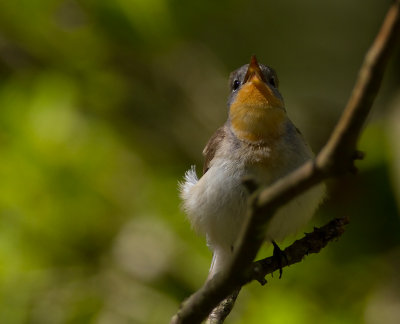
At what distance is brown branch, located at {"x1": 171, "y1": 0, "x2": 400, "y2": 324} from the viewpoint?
56.6 inches

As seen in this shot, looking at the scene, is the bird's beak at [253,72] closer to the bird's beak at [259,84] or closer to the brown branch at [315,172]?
the bird's beak at [259,84]

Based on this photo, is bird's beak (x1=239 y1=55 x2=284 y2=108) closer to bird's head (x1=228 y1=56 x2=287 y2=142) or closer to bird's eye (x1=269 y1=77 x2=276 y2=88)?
bird's head (x1=228 y1=56 x2=287 y2=142)

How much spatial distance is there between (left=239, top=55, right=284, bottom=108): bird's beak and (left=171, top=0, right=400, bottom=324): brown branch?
5.36 ft

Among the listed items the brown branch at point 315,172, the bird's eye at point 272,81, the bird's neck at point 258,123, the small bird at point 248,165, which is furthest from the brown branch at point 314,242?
the bird's eye at point 272,81

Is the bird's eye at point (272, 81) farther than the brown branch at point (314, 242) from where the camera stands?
Yes

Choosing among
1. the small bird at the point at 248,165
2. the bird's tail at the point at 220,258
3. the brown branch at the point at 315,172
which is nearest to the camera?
the brown branch at the point at 315,172

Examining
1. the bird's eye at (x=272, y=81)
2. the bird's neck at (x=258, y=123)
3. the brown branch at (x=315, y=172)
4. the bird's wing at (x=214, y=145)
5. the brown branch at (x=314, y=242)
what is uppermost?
the bird's eye at (x=272, y=81)

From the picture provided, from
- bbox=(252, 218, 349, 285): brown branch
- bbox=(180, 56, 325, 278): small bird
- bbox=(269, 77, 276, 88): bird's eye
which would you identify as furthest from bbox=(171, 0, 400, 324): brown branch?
bbox=(269, 77, 276, 88): bird's eye

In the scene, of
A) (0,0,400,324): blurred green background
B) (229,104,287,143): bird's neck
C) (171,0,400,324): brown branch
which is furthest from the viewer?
(0,0,400,324): blurred green background

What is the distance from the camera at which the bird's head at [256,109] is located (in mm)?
3350

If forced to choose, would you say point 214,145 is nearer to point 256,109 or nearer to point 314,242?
point 256,109

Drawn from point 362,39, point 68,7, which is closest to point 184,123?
point 68,7

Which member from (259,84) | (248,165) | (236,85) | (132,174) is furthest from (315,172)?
(132,174)

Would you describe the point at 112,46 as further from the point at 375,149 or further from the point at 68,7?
the point at 375,149
